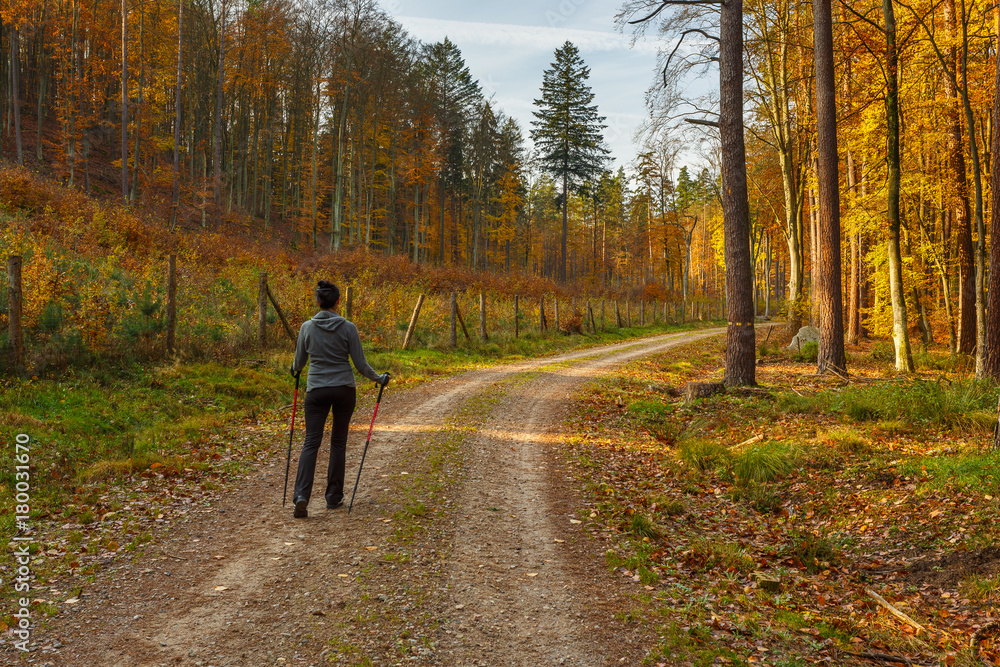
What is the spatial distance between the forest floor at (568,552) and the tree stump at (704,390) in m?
1.79

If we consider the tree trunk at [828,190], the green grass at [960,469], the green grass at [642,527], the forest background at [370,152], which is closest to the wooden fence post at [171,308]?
the forest background at [370,152]

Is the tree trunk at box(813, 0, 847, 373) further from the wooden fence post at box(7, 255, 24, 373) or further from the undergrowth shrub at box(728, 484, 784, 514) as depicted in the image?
the wooden fence post at box(7, 255, 24, 373)

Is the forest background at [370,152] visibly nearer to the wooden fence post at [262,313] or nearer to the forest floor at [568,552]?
the wooden fence post at [262,313]

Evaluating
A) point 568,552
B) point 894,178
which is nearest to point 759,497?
point 568,552

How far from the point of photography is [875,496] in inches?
238

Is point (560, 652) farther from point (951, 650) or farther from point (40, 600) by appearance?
point (40, 600)

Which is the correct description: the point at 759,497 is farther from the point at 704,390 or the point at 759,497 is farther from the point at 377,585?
the point at 377,585

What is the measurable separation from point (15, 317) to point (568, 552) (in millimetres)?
9246

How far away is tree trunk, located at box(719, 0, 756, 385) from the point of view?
A: 1091cm

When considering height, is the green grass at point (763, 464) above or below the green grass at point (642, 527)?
above

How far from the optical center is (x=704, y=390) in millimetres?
10891

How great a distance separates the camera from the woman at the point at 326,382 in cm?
557

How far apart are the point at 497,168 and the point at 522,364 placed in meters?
34.2

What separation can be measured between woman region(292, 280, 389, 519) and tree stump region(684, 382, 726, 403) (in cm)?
738
